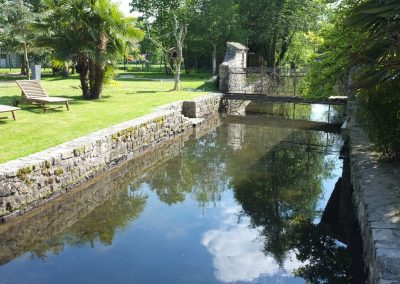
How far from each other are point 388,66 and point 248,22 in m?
25.5

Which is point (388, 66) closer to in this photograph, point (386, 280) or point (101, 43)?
point (386, 280)

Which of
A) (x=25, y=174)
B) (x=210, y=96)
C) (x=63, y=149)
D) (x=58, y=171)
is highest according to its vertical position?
(x=210, y=96)

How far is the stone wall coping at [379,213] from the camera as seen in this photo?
392 cm

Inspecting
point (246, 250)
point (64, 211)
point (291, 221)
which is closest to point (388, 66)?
point (291, 221)

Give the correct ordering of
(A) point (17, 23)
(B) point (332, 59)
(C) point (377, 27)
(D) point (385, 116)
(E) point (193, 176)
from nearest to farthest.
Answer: (C) point (377, 27) → (D) point (385, 116) → (E) point (193, 176) → (B) point (332, 59) → (A) point (17, 23)

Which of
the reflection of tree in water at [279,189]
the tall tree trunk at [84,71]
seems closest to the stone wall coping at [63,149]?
the reflection of tree in water at [279,189]

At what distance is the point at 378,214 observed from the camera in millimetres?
5020

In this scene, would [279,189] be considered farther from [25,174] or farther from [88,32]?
[88,32]

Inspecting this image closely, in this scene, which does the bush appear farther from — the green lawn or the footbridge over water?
the footbridge over water

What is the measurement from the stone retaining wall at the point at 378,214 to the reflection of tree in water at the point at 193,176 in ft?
9.42

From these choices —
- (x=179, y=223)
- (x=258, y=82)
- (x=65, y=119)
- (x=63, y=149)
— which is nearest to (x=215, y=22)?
(x=258, y=82)

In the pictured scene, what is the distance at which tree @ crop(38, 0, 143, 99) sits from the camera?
13.7 m

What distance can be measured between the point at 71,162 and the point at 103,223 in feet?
5.39

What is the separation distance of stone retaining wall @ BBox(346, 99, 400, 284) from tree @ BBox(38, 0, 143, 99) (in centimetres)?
955
